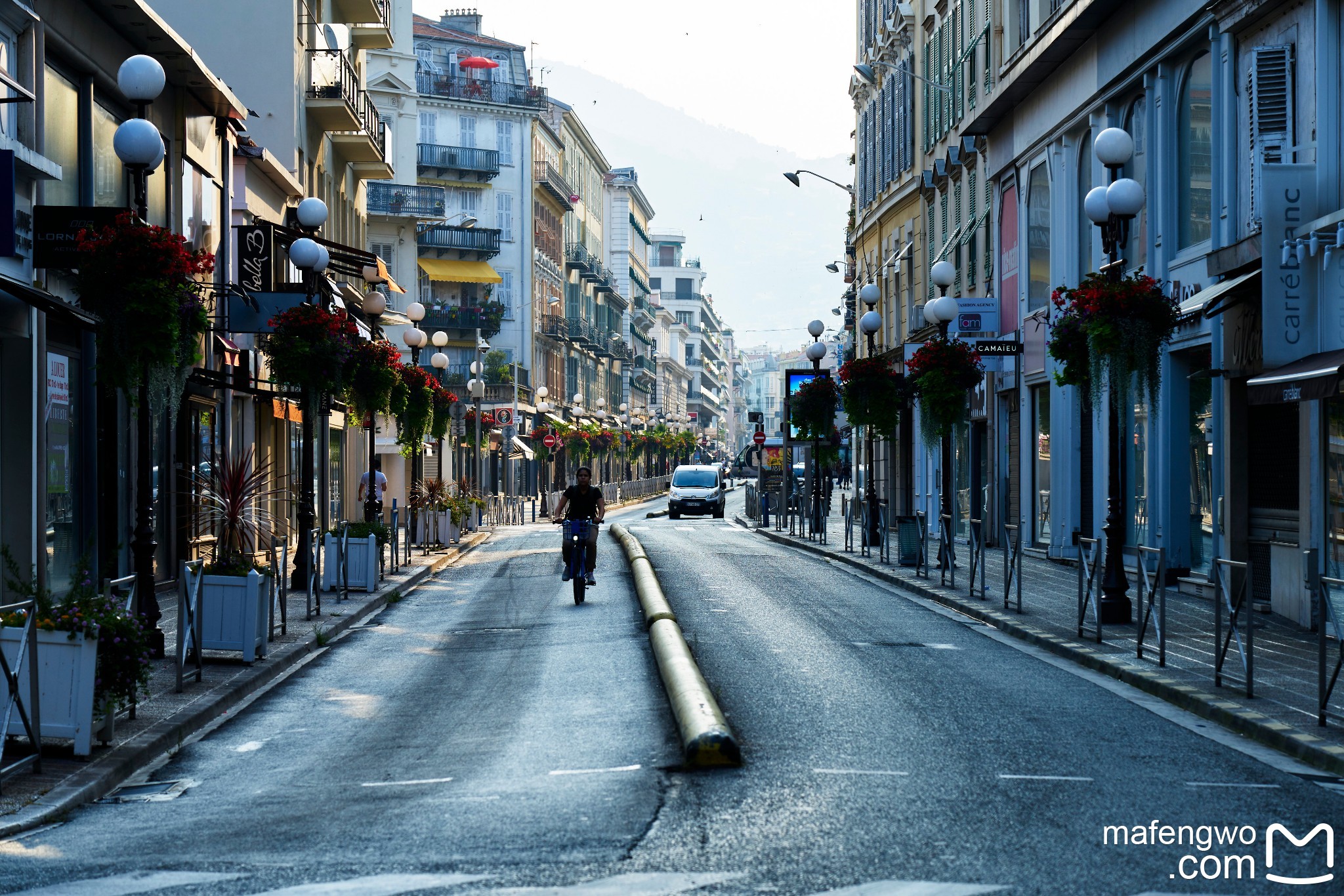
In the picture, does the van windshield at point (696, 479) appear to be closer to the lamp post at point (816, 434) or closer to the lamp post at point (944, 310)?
the lamp post at point (816, 434)

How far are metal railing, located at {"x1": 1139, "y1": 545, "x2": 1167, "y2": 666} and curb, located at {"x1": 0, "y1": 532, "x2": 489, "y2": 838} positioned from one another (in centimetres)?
724

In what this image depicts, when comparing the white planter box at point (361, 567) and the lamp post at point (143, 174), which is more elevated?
the lamp post at point (143, 174)

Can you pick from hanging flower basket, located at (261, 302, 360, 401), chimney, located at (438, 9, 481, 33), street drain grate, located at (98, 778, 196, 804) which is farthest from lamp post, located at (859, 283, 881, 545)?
chimney, located at (438, 9, 481, 33)

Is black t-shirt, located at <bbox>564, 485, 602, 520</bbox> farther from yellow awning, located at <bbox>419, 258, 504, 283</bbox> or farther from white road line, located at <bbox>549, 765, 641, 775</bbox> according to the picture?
yellow awning, located at <bbox>419, 258, 504, 283</bbox>

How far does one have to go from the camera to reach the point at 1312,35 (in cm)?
1588

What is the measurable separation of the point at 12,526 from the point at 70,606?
26.9 feet

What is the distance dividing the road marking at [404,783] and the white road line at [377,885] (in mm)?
2103

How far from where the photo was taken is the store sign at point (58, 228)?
1535cm

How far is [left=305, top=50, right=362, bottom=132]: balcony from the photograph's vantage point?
3494 cm

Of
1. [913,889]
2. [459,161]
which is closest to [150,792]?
[913,889]

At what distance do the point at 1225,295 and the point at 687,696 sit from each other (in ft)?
30.0

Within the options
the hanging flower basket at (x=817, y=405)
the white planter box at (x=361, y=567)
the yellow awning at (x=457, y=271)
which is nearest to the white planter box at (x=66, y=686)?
the white planter box at (x=361, y=567)

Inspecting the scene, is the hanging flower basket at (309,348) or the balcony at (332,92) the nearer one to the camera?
the hanging flower basket at (309,348)

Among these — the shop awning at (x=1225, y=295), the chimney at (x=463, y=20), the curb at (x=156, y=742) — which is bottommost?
the curb at (x=156, y=742)
